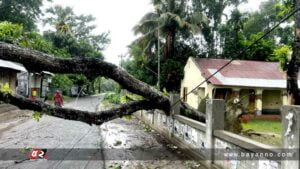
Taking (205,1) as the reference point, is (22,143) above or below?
below

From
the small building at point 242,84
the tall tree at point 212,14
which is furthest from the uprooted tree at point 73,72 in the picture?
the tall tree at point 212,14

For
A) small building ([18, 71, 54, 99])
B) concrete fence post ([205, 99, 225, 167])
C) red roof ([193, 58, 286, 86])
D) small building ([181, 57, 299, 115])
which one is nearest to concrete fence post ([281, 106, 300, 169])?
concrete fence post ([205, 99, 225, 167])

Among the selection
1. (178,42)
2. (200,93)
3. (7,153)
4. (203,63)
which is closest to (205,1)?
(178,42)

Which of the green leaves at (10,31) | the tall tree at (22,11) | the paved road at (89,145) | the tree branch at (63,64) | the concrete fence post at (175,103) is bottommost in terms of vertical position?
the paved road at (89,145)

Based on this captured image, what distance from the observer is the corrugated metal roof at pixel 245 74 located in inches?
859

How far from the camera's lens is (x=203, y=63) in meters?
24.3

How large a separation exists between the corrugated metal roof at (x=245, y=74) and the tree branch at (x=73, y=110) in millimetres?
12157

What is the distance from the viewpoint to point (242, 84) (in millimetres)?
21656

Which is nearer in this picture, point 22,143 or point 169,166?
point 169,166

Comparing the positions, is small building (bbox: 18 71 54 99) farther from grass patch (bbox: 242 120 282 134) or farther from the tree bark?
the tree bark

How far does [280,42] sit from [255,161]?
3630 centimetres

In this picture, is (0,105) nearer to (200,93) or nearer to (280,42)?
(200,93)

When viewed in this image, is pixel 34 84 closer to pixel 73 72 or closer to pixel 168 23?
pixel 168 23

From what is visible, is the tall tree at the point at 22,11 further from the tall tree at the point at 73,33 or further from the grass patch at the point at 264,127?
the grass patch at the point at 264,127
